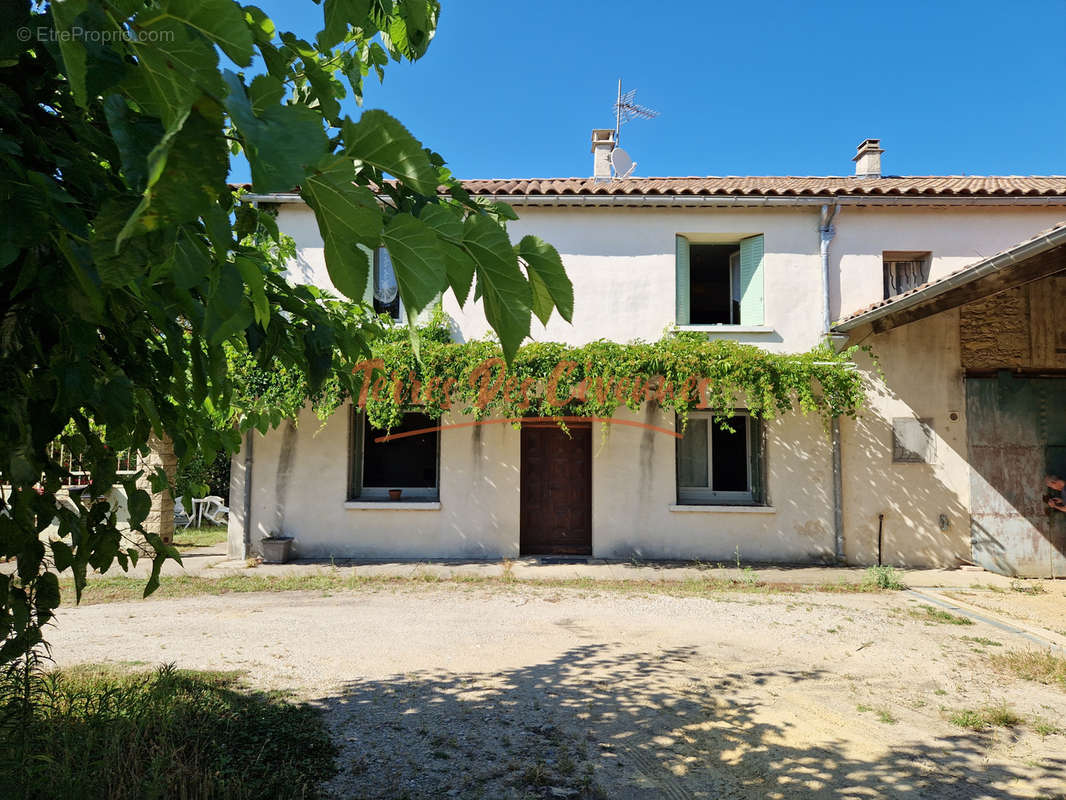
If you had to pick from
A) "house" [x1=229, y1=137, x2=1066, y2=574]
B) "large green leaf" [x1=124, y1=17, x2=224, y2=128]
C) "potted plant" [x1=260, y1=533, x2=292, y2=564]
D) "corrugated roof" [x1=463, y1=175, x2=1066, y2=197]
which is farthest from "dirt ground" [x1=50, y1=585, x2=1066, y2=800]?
"corrugated roof" [x1=463, y1=175, x2=1066, y2=197]

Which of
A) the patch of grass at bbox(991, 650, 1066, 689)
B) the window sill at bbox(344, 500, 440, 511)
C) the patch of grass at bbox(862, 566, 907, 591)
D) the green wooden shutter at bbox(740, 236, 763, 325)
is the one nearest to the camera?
the patch of grass at bbox(991, 650, 1066, 689)

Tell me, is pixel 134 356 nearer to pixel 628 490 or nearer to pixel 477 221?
pixel 477 221

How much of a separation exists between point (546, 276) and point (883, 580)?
27.8 feet

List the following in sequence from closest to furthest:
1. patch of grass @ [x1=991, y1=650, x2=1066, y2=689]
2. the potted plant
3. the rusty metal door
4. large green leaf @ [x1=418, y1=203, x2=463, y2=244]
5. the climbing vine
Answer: large green leaf @ [x1=418, y1=203, x2=463, y2=244] → patch of grass @ [x1=991, y1=650, x2=1066, y2=689] → the climbing vine → the rusty metal door → the potted plant

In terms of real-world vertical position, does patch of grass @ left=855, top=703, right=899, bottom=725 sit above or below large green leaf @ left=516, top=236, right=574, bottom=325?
below

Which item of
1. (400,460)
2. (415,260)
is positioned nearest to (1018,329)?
(400,460)

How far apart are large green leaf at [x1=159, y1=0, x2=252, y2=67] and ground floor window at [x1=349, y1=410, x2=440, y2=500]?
9.20 m

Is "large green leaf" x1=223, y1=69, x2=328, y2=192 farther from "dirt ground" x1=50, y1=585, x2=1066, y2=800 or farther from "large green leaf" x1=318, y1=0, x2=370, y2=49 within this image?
"dirt ground" x1=50, y1=585, x2=1066, y2=800

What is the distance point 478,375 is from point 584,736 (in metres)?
5.86

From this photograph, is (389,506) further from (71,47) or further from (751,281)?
(71,47)

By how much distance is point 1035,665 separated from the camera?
479 centimetres

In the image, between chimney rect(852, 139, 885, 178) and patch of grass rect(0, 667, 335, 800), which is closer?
patch of grass rect(0, 667, 335, 800)

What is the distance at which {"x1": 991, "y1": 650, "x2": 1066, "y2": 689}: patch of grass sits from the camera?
179 inches

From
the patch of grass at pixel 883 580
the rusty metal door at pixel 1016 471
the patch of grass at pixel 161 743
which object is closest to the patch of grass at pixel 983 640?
the patch of grass at pixel 883 580
